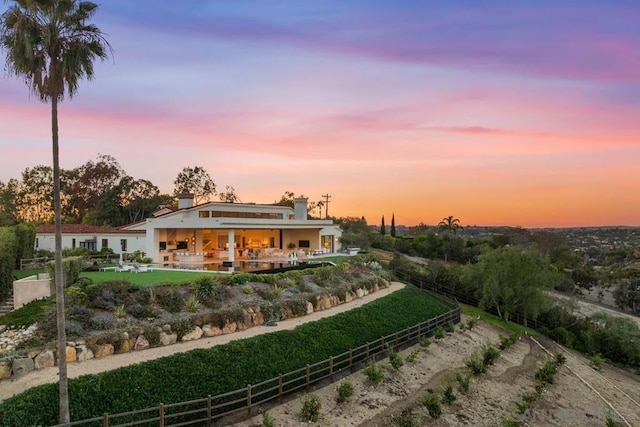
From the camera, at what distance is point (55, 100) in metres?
8.88

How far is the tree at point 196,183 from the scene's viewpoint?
64.9 metres

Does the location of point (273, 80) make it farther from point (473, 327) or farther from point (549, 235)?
point (549, 235)

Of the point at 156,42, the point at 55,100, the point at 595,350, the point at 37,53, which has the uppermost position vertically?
the point at 156,42

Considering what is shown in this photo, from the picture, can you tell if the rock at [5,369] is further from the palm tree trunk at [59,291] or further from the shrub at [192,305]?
the shrub at [192,305]

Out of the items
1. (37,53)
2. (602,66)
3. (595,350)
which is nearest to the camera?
(37,53)

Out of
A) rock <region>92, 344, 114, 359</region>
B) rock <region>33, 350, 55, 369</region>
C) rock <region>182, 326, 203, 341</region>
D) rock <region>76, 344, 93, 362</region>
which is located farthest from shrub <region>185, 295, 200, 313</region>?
rock <region>33, 350, 55, 369</region>

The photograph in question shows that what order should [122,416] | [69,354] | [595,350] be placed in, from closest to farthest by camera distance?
1. [122,416]
2. [69,354]
3. [595,350]

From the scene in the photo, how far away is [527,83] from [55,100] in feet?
72.9

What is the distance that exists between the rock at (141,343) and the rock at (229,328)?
3085 millimetres

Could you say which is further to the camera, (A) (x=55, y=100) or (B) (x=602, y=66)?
(B) (x=602, y=66)

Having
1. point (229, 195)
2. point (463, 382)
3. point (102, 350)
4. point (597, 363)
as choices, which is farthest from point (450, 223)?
point (102, 350)

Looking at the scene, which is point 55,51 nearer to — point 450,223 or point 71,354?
point 71,354

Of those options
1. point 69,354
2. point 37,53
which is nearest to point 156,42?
point 37,53

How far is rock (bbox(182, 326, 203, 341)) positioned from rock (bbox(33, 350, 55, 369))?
411 cm
